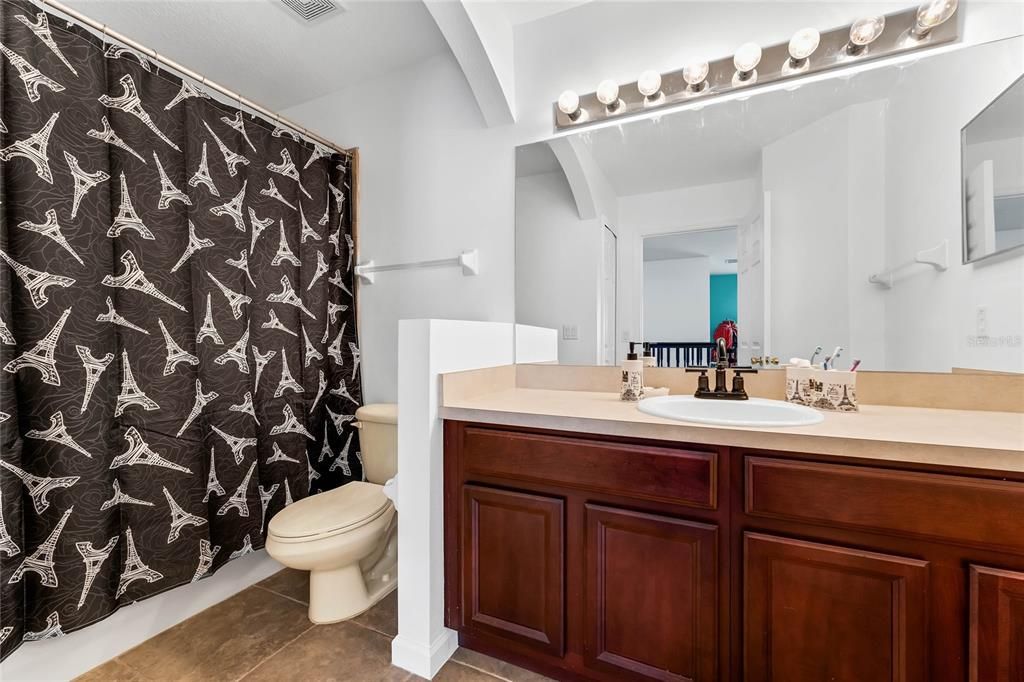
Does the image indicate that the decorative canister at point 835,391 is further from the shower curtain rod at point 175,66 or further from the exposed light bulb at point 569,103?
the shower curtain rod at point 175,66

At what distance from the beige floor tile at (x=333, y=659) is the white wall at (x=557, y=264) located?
1.25 meters

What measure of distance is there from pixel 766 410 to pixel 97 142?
7.20 feet

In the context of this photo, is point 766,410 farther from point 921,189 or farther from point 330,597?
point 330,597

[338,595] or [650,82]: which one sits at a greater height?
[650,82]

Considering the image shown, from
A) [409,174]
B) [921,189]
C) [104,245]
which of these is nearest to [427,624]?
[104,245]

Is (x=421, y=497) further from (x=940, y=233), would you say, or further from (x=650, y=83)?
(x=940, y=233)

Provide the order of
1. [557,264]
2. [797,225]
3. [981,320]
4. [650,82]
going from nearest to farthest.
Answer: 1. [981,320]
2. [797,225]
3. [650,82]
4. [557,264]

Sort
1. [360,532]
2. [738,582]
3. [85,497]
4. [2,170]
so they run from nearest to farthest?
[738,582] < [2,170] < [85,497] < [360,532]

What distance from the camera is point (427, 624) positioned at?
1350 mm

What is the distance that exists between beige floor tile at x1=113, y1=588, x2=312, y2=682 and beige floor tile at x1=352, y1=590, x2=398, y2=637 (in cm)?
20

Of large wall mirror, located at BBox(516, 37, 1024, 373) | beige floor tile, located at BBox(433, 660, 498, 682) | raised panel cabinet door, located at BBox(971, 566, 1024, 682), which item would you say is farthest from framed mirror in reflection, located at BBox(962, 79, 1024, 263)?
beige floor tile, located at BBox(433, 660, 498, 682)

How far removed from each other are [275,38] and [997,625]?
2.97 meters

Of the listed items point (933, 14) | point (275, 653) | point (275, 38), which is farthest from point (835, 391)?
point (275, 38)

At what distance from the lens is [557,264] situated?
1.80 metres
